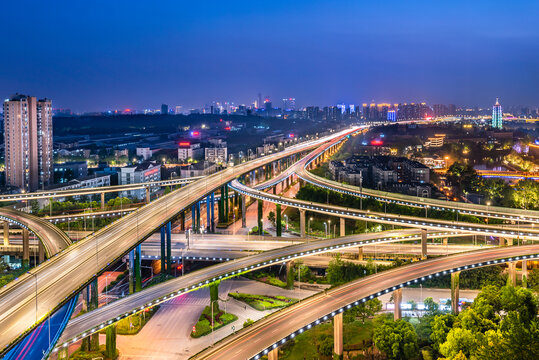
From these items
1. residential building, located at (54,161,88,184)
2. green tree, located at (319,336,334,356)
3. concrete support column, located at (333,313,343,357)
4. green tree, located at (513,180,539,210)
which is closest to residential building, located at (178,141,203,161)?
residential building, located at (54,161,88,184)

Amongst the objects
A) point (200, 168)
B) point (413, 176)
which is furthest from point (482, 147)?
point (200, 168)

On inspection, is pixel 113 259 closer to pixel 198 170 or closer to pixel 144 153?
pixel 198 170

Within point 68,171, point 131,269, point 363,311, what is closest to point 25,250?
point 131,269

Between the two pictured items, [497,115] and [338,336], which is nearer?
[338,336]

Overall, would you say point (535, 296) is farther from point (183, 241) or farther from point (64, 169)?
point (64, 169)

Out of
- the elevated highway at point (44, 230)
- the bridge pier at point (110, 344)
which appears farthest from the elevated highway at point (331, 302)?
the elevated highway at point (44, 230)

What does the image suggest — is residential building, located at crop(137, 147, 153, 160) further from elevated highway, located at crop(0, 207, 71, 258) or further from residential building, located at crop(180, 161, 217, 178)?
elevated highway, located at crop(0, 207, 71, 258)

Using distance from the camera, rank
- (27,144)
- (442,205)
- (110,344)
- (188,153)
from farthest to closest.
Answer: (188,153) < (27,144) < (442,205) < (110,344)

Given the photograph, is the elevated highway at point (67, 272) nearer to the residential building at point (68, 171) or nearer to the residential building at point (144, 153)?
the residential building at point (68, 171)
